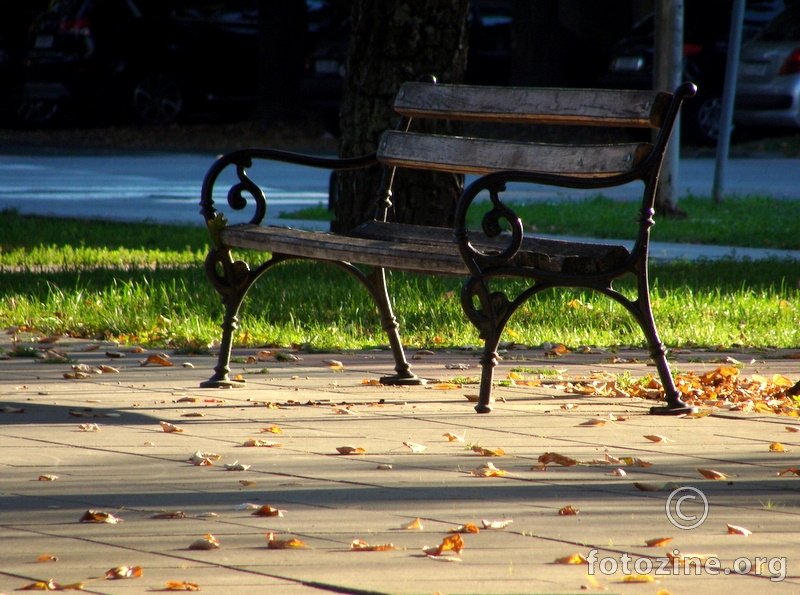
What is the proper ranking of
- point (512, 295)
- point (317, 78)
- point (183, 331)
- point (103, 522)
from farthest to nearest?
point (317, 78) → point (512, 295) → point (183, 331) → point (103, 522)

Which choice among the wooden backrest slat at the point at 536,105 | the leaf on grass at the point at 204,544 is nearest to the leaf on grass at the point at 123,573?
the leaf on grass at the point at 204,544

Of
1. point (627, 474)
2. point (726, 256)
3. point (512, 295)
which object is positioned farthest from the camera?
point (726, 256)

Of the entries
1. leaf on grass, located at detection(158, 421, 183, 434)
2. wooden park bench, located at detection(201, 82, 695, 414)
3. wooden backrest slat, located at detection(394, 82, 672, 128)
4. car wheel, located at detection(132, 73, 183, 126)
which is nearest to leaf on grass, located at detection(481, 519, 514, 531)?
wooden park bench, located at detection(201, 82, 695, 414)

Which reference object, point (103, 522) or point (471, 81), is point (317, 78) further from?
point (103, 522)

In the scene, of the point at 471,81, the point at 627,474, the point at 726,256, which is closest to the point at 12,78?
the point at 471,81

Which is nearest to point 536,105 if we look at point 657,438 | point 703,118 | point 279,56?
point 657,438

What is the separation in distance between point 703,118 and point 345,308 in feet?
41.4

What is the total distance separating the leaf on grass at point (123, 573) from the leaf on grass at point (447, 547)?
0.61m

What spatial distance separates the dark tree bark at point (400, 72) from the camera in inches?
302

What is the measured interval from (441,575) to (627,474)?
98 cm

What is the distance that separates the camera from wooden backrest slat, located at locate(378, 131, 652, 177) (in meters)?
4.34

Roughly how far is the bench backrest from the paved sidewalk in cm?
83

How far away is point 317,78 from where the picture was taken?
19.2m

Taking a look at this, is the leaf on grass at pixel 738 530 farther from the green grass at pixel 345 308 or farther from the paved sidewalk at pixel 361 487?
the green grass at pixel 345 308
